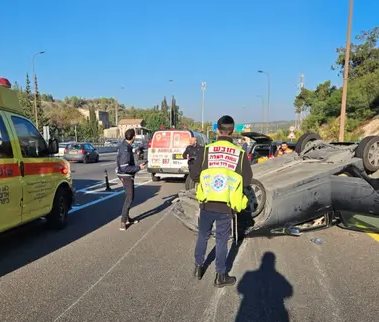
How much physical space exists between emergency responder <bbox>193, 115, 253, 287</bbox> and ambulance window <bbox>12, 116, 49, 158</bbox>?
9.66 ft

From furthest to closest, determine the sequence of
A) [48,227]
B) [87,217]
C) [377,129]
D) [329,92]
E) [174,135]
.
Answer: [329,92] → [377,129] → [174,135] → [87,217] → [48,227]

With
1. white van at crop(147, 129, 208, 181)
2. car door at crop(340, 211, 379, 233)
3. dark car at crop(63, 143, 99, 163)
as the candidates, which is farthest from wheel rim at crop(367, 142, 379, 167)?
dark car at crop(63, 143, 99, 163)

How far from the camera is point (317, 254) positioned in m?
6.08

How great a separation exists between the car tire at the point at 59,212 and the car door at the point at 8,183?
1448mm

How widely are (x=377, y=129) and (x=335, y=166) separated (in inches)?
1116

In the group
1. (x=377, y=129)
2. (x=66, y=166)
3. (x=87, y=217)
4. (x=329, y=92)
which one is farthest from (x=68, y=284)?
(x=329, y=92)

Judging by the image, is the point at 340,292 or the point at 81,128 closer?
the point at 340,292

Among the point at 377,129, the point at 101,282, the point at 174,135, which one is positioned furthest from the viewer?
the point at 377,129

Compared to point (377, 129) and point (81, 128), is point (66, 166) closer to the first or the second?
point (377, 129)

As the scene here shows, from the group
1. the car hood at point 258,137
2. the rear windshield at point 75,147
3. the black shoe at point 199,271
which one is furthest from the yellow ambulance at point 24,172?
the rear windshield at point 75,147

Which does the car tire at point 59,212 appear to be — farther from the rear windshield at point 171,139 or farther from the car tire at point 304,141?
the rear windshield at point 171,139

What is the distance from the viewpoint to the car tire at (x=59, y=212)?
24.5 ft

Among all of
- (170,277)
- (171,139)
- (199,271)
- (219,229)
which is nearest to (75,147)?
(171,139)

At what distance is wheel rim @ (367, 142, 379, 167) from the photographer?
6.96 metres
